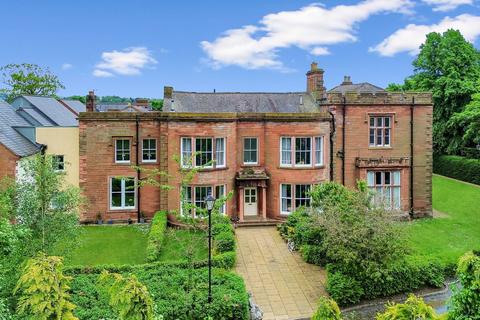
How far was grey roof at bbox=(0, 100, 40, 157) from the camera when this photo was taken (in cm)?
2677

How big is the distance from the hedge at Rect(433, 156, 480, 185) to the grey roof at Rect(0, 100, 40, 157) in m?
45.3

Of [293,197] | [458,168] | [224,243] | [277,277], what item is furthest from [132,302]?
[458,168]

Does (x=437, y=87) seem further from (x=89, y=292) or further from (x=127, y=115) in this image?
(x=89, y=292)

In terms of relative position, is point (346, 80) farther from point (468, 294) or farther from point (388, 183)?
point (468, 294)

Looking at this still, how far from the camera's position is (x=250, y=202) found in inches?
1219

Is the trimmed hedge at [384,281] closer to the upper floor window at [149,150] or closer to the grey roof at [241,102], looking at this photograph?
the upper floor window at [149,150]

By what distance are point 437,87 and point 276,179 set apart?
32130mm

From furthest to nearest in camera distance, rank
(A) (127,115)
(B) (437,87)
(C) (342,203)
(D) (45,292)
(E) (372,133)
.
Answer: (B) (437,87) → (E) (372,133) → (A) (127,115) → (C) (342,203) → (D) (45,292)

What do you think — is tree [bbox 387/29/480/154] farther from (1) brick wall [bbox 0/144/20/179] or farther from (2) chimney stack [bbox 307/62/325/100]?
(1) brick wall [bbox 0/144/20/179]

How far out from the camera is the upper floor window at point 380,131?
104 ft

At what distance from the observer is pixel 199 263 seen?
20.6 metres

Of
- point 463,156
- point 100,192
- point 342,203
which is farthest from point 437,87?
point 100,192

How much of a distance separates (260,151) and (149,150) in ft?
25.9

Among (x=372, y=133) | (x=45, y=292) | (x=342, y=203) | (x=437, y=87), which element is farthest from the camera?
(x=437, y=87)
